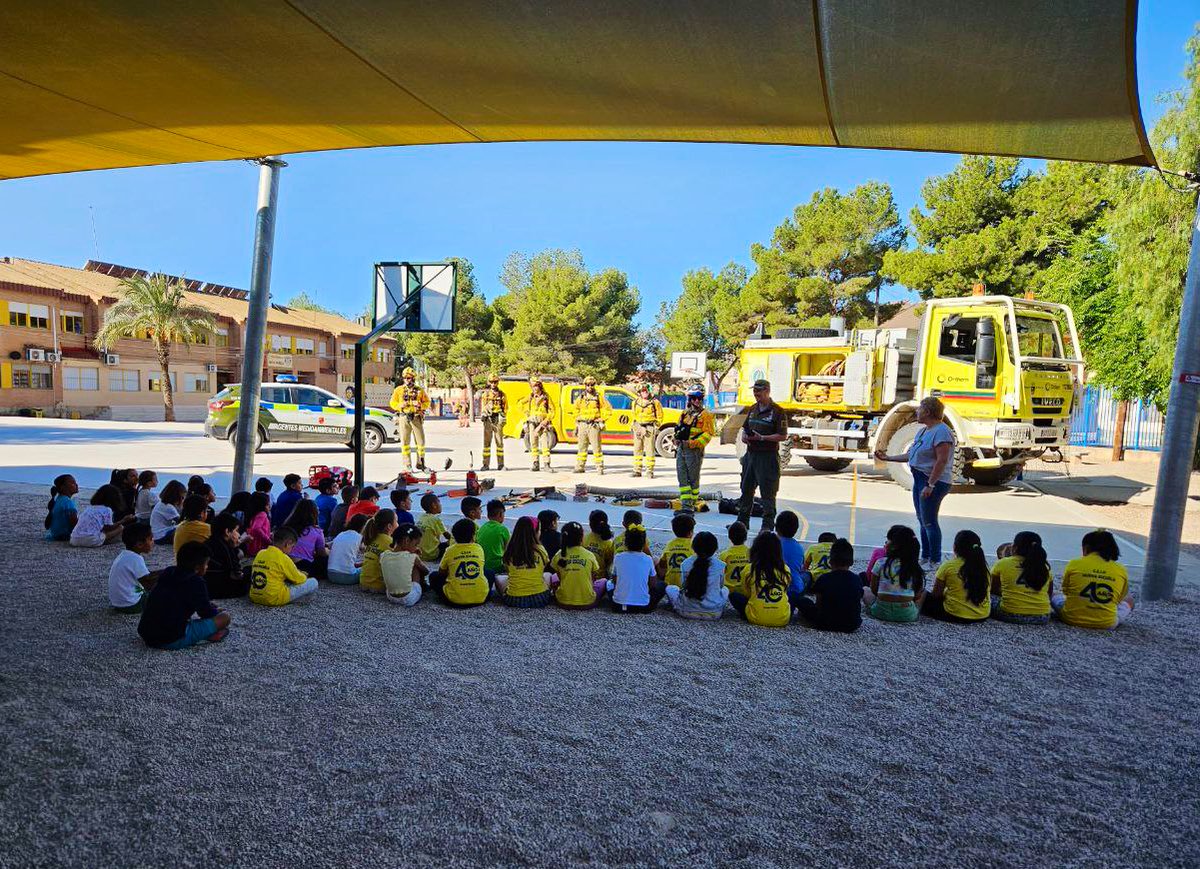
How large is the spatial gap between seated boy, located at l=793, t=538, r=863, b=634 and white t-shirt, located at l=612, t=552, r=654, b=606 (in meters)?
1.25

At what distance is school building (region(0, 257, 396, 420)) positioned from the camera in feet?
119

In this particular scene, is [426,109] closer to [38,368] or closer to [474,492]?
[474,492]

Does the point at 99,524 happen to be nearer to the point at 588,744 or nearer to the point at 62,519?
the point at 62,519

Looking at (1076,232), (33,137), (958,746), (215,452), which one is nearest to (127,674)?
(33,137)

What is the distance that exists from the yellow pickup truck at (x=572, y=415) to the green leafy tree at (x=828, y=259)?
17931 mm

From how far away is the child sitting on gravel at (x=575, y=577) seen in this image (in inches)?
221

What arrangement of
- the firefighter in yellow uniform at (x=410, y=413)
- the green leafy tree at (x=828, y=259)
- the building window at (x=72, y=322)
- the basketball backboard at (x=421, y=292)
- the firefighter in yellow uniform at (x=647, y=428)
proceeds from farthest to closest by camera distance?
the building window at (x=72, y=322), the green leafy tree at (x=828, y=259), the firefighter in yellow uniform at (x=647, y=428), the firefighter in yellow uniform at (x=410, y=413), the basketball backboard at (x=421, y=292)

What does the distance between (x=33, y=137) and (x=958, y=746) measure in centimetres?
643

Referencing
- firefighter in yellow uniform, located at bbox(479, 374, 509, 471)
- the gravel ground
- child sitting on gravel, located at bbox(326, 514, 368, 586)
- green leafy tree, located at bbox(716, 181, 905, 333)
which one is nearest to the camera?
the gravel ground

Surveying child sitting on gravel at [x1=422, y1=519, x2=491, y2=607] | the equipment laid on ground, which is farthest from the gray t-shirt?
child sitting on gravel at [x1=422, y1=519, x2=491, y2=607]

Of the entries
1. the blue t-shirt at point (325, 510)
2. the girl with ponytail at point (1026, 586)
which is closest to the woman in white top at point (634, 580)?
the girl with ponytail at point (1026, 586)

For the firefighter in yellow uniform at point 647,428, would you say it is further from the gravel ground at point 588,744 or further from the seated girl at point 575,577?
the gravel ground at point 588,744

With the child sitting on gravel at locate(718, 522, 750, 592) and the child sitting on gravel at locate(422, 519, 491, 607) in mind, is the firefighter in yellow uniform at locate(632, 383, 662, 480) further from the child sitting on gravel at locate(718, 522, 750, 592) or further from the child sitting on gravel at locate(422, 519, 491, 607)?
the child sitting on gravel at locate(422, 519, 491, 607)

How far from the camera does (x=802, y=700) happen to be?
4.00 metres
